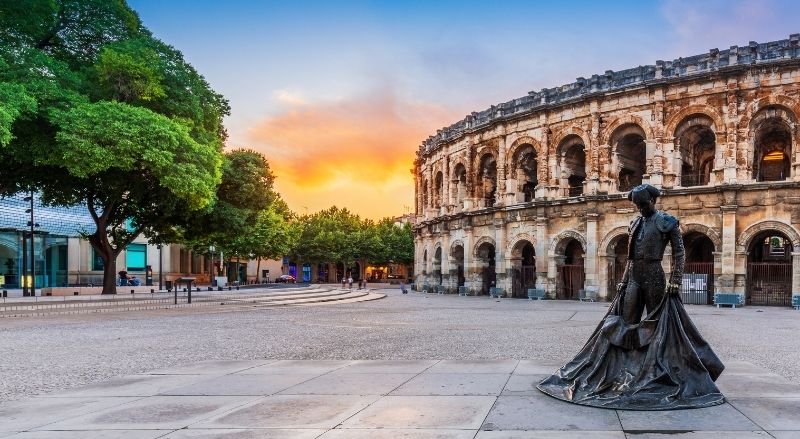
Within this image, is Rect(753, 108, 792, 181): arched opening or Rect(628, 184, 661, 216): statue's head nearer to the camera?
Rect(628, 184, 661, 216): statue's head

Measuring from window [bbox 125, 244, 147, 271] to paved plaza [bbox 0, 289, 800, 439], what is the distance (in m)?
37.2

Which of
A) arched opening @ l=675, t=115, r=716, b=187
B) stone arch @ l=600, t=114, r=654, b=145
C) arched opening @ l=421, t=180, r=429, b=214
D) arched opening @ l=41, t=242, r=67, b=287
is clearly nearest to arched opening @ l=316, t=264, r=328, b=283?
arched opening @ l=421, t=180, r=429, b=214

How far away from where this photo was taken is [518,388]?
20.5ft

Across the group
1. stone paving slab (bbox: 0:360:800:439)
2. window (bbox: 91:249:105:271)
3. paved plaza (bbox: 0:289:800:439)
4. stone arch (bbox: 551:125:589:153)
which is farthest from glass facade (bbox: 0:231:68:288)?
stone paving slab (bbox: 0:360:800:439)

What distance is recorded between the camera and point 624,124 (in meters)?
28.6

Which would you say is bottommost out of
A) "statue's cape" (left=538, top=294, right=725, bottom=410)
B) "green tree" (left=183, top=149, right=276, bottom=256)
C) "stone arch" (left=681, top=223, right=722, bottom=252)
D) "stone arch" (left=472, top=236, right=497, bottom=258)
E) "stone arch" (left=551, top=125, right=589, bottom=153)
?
"statue's cape" (left=538, top=294, right=725, bottom=410)

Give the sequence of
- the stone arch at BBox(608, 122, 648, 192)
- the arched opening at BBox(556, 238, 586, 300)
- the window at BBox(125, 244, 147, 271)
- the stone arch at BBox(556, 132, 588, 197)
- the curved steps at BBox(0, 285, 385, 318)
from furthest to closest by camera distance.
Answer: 1. the window at BBox(125, 244, 147, 271)
2. the stone arch at BBox(556, 132, 588, 197)
3. the arched opening at BBox(556, 238, 586, 300)
4. the stone arch at BBox(608, 122, 648, 192)
5. the curved steps at BBox(0, 285, 385, 318)

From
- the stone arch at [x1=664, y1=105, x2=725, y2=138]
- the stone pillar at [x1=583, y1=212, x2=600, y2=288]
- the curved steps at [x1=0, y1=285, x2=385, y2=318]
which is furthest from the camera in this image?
the stone pillar at [x1=583, y1=212, x2=600, y2=288]

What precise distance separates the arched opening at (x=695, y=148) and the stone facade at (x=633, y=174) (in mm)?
68

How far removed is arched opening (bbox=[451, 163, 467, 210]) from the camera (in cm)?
3871

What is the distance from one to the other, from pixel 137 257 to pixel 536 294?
3517 centimetres

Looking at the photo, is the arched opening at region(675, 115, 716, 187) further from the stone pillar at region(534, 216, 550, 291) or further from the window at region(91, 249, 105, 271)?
the window at region(91, 249, 105, 271)

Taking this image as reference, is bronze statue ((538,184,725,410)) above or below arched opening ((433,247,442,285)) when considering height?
above

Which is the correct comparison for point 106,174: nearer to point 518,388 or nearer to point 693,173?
point 518,388
